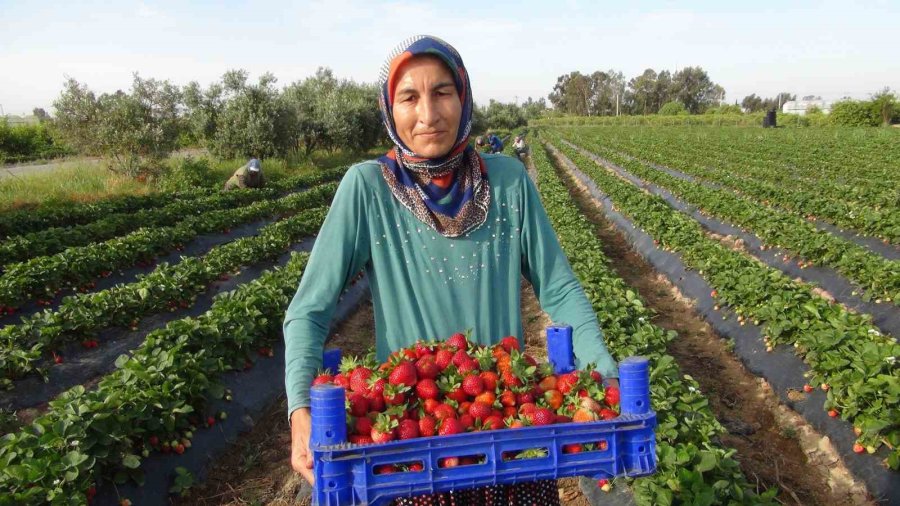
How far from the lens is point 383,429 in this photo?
131 cm

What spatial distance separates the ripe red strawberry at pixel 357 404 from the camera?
139 centimetres

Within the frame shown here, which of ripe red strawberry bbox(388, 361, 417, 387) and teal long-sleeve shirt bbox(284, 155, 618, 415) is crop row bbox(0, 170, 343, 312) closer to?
teal long-sleeve shirt bbox(284, 155, 618, 415)

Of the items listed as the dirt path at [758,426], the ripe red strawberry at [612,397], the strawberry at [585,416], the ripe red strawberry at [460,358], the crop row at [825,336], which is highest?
the ripe red strawberry at [460,358]

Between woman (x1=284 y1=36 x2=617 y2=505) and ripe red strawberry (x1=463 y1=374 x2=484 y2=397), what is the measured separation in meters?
0.33

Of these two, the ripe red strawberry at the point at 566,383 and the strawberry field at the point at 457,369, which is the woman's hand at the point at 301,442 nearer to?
the strawberry field at the point at 457,369

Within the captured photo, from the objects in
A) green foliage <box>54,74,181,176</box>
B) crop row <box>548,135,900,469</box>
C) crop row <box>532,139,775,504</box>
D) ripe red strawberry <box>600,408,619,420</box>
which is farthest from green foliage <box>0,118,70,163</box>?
ripe red strawberry <box>600,408,619,420</box>

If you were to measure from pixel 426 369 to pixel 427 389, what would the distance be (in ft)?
0.19

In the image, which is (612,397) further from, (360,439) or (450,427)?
(360,439)

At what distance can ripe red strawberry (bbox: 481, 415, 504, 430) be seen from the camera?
1373mm

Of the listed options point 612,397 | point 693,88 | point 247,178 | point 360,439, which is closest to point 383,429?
point 360,439

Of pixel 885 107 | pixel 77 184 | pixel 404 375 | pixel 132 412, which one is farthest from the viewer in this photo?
pixel 885 107

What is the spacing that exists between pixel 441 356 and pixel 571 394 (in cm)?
36

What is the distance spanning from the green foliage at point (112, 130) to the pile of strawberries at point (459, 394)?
803 inches

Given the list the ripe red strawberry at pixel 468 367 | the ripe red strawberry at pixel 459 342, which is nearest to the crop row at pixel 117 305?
the ripe red strawberry at pixel 459 342
